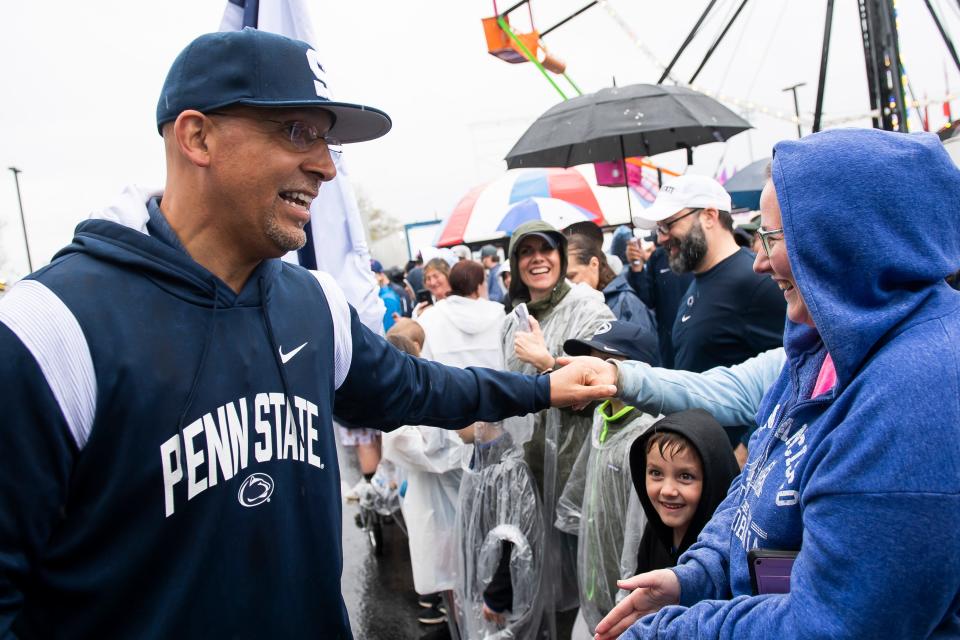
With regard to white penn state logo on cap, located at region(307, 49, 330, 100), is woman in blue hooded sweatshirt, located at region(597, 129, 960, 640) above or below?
below

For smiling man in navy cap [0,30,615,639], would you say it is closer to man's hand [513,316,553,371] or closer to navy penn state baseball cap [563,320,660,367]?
man's hand [513,316,553,371]

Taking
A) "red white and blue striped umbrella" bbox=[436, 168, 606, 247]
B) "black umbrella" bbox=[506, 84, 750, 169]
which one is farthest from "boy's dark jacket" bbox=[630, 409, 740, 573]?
"red white and blue striped umbrella" bbox=[436, 168, 606, 247]

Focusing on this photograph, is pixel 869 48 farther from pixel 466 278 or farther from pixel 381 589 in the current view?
pixel 381 589

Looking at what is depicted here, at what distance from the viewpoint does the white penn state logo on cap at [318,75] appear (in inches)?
68.6

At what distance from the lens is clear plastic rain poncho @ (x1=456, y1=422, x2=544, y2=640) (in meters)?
3.39

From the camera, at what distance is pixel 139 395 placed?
4.65ft

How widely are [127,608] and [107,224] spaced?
0.82 metres

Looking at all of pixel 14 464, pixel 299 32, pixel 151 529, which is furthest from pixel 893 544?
pixel 299 32

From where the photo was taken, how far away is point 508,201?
13469 millimetres

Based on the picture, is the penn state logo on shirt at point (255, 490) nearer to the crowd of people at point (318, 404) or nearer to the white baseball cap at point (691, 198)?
the crowd of people at point (318, 404)

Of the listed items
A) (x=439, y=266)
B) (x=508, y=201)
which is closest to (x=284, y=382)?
(x=439, y=266)

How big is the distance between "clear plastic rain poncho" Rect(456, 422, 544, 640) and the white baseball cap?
1.74 metres

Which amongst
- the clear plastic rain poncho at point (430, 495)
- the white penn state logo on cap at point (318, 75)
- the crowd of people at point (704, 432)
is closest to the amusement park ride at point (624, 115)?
the crowd of people at point (704, 432)

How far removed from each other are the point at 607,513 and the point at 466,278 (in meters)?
2.24
